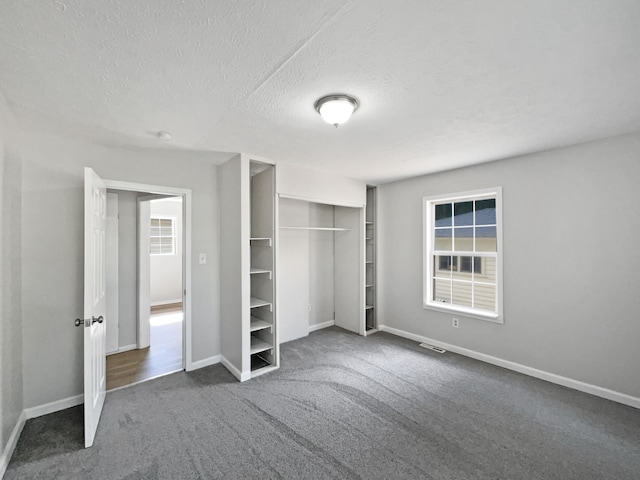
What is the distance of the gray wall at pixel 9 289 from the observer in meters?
1.92

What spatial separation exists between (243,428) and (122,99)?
8.46ft

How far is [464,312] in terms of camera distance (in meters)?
3.71

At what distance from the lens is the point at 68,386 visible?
2.61 metres

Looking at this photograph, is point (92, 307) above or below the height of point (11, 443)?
above

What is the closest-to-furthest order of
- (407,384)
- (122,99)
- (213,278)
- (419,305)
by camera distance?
(122,99) → (407,384) → (213,278) → (419,305)

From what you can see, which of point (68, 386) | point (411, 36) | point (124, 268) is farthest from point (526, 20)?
point (124, 268)

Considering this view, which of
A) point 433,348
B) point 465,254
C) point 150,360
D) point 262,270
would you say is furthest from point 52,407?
point 465,254

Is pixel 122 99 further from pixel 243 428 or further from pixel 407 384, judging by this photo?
pixel 407 384

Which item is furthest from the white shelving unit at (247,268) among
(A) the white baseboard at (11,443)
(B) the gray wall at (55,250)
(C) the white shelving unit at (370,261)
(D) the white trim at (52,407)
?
(C) the white shelving unit at (370,261)

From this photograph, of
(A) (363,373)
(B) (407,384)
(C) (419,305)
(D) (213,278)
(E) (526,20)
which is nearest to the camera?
(E) (526,20)

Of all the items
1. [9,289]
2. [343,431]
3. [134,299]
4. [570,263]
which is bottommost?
[343,431]

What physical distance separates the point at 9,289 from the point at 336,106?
8.91ft

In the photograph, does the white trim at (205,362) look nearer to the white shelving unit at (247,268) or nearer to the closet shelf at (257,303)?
the white shelving unit at (247,268)

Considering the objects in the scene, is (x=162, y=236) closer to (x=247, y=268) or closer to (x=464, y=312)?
(x=247, y=268)
